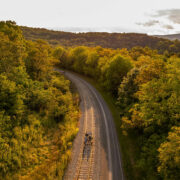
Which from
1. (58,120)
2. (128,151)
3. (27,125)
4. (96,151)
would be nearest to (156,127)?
(128,151)

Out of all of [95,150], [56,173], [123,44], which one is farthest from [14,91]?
[123,44]

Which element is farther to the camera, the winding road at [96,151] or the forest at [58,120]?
the winding road at [96,151]

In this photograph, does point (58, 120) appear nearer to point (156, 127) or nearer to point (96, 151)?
point (96, 151)

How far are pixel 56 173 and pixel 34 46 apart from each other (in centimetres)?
3193

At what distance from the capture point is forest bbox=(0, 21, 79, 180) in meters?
19.2

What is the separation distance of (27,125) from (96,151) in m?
12.5

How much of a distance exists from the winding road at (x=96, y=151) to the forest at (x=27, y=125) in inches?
60.7

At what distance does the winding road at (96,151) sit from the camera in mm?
20547

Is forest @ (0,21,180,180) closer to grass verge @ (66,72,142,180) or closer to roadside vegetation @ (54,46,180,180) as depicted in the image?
roadside vegetation @ (54,46,180,180)

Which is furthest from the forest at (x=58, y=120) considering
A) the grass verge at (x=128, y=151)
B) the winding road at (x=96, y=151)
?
the winding road at (x=96, y=151)

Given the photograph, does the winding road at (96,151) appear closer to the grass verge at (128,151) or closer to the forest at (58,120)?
the grass verge at (128,151)

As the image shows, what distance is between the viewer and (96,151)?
2444cm

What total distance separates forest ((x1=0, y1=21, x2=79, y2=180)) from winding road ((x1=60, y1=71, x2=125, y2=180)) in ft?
5.06

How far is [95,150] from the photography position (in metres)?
24.7
